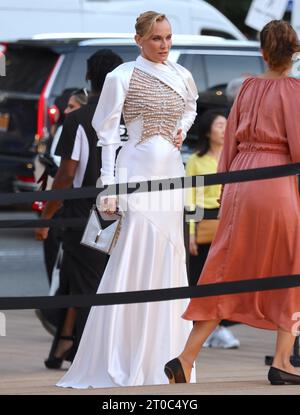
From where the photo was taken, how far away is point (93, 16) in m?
20.7

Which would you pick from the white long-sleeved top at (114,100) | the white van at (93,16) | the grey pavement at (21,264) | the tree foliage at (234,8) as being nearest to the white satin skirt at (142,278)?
the white long-sleeved top at (114,100)

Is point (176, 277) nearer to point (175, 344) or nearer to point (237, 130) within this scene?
point (175, 344)

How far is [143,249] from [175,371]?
0.83 m

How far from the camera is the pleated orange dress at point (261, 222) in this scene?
717cm

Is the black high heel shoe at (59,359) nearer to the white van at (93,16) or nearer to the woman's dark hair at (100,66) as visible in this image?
the woman's dark hair at (100,66)

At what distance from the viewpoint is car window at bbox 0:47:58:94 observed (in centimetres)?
1748

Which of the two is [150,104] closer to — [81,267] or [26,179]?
[81,267]

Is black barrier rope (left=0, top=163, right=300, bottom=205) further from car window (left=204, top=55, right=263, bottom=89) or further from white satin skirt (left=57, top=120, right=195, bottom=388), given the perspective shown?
car window (left=204, top=55, right=263, bottom=89)

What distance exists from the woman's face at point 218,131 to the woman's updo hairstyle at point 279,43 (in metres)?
3.21

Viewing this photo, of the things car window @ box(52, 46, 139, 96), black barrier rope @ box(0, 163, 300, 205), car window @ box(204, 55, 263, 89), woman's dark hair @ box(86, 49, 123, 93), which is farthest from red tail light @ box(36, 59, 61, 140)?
black barrier rope @ box(0, 163, 300, 205)

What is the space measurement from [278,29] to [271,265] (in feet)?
3.78

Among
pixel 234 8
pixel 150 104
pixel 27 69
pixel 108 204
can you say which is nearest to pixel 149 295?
pixel 108 204

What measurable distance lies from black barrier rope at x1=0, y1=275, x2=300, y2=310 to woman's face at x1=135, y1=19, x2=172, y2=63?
4.21 ft

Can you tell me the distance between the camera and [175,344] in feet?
25.5
